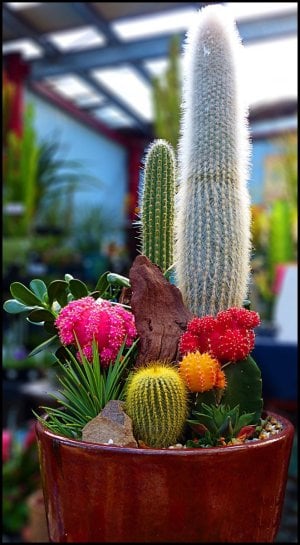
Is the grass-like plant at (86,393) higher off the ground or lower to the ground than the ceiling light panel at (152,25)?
lower

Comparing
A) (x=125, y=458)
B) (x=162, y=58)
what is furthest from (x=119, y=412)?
(x=162, y=58)

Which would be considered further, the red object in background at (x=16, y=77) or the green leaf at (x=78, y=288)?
the red object in background at (x=16, y=77)

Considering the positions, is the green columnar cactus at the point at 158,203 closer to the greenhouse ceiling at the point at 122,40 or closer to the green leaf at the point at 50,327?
the green leaf at the point at 50,327

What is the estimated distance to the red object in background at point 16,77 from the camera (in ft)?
19.0

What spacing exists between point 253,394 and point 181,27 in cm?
467

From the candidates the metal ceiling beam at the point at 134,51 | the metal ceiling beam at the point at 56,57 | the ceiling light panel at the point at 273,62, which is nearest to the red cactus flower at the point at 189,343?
the metal ceiling beam at the point at 134,51

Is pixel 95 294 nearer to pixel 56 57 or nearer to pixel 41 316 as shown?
pixel 41 316

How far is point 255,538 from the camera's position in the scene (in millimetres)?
541

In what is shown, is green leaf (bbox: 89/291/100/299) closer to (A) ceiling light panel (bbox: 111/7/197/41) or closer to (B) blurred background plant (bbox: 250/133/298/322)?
(B) blurred background plant (bbox: 250/133/298/322)

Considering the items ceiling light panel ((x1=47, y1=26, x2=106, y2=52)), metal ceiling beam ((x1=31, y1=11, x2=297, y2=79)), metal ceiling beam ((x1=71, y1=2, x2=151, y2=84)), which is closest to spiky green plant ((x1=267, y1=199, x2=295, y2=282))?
metal ceiling beam ((x1=31, y1=11, x2=297, y2=79))

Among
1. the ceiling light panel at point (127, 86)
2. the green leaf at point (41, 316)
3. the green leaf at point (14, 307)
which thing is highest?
the ceiling light panel at point (127, 86)

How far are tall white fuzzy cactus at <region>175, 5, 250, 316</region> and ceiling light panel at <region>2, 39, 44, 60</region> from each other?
4903 millimetres

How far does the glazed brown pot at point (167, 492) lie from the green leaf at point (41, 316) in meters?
0.17

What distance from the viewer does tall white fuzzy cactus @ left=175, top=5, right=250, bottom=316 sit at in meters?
0.66
